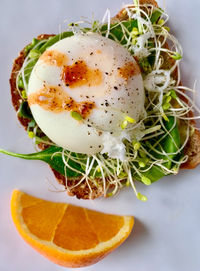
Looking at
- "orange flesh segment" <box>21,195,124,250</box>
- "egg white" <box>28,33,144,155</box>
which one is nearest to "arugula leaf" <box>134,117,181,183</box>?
"egg white" <box>28,33,144,155</box>

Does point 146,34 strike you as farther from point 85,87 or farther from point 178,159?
point 178,159

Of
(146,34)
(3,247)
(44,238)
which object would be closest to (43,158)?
(44,238)

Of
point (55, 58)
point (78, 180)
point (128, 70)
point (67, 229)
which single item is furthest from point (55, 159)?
point (128, 70)

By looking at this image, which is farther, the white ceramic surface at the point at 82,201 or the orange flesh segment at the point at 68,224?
the white ceramic surface at the point at 82,201

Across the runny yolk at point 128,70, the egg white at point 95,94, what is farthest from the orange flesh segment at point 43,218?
the runny yolk at point 128,70

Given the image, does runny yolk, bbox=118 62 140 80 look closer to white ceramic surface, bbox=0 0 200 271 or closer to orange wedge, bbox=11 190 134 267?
white ceramic surface, bbox=0 0 200 271

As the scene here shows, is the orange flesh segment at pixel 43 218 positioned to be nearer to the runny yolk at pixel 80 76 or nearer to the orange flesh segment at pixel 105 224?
the orange flesh segment at pixel 105 224

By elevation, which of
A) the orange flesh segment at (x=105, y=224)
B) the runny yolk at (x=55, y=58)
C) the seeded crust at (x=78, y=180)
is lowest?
the orange flesh segment at (x=105, y=224)
